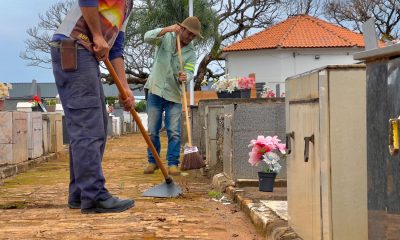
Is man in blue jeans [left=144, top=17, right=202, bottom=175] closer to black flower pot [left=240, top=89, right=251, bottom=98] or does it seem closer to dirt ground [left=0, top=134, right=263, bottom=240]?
dirt ground [left=0, top=134, right=263, bottom=240]

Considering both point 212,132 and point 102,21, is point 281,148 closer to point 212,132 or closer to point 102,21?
point 102,21

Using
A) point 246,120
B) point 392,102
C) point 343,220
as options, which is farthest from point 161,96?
point 392,102

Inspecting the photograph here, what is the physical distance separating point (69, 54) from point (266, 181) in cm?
187

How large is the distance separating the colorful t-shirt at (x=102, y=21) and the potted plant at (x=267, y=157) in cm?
140

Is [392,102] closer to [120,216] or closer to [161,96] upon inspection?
[120,216]

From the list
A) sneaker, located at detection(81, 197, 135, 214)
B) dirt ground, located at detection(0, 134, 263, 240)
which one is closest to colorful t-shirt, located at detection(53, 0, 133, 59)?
sneaker, located at detection(81, 197, 135, 214)

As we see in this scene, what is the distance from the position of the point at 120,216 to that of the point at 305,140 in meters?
1.95

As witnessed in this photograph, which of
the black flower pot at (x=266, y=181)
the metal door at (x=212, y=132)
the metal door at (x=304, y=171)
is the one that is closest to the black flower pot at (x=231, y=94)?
the metal door at (x=212, y=132)

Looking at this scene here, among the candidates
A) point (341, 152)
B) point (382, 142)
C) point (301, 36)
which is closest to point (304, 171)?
point (341, 152)

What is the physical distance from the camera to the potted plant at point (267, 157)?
5.16 metres

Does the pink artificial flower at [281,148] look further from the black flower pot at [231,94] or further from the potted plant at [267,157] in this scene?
the black flower pot at [231,94]

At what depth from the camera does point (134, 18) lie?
102 ft

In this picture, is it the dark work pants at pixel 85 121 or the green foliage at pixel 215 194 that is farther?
the green foliage at pixel 215 194

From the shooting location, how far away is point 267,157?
5152mm
